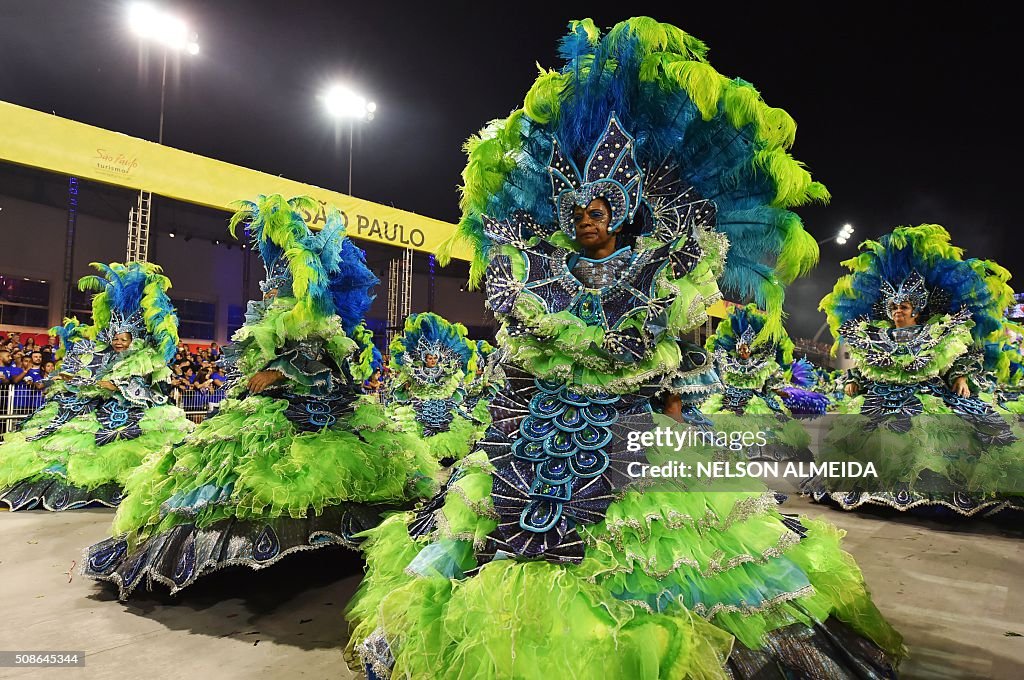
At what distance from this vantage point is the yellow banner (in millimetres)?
8422

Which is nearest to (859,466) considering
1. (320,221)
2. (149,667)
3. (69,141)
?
(149,667)

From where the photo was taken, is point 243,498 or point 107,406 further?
point 107,406

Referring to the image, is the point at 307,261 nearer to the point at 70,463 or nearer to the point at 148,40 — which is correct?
the point at 70,463

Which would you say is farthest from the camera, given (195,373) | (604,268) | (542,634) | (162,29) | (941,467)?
(195,373)

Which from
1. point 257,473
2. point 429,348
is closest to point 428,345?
point 429,348

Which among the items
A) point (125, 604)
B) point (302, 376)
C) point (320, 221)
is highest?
point (320, 221)

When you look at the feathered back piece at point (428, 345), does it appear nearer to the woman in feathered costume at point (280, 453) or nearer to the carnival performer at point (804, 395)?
the woman in feathered costume at point (280, 453)

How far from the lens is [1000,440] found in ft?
17.2

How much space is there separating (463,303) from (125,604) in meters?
14.0

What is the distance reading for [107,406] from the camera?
634cm

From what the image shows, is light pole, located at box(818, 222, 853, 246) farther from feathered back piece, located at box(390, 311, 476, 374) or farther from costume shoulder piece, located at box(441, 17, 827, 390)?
costume shoulder piece, located at box(441, 17, 827, 390)

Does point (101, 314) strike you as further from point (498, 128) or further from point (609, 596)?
point (609, 596)

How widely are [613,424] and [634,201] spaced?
94cm

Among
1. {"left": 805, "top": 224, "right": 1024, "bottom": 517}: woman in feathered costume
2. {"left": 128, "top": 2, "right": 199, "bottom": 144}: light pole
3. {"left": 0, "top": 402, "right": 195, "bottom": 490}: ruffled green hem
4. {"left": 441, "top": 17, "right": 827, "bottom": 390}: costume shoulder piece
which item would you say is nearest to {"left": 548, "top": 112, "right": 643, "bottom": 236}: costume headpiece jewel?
{"left": 441, "top": 17, "right": 827, "bottom": 390}: costume shoulder piece
